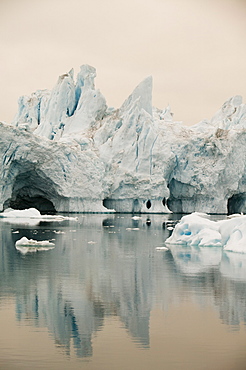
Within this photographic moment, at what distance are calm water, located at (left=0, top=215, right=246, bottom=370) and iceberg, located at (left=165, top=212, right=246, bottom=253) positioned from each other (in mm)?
1507

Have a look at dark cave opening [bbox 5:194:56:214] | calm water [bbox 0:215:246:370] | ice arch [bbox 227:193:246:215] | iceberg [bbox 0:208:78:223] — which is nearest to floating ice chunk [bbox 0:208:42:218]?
iceberg [bbox 0:208:78:223]

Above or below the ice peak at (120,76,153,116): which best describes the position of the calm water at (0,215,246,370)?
below

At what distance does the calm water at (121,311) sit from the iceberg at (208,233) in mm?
1507

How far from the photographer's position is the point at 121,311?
5.95m

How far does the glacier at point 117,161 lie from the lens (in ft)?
98.3

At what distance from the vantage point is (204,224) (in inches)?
507

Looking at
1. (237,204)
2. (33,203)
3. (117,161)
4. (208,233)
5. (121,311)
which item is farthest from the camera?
(237,204)

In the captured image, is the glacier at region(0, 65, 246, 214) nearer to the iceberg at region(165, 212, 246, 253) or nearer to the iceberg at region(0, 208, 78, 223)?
the iceberg at region(0, 208, 78, 223)

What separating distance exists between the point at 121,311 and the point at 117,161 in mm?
27710

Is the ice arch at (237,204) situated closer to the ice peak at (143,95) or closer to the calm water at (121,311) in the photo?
the ice peak at (143,95)

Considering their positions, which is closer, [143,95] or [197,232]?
[197,232]

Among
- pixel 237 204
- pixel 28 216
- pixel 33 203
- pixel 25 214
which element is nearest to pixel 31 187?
pixel 33 203

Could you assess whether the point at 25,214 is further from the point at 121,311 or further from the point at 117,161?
the point at 121,311

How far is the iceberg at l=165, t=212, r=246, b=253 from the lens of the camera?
1232 centimetres
